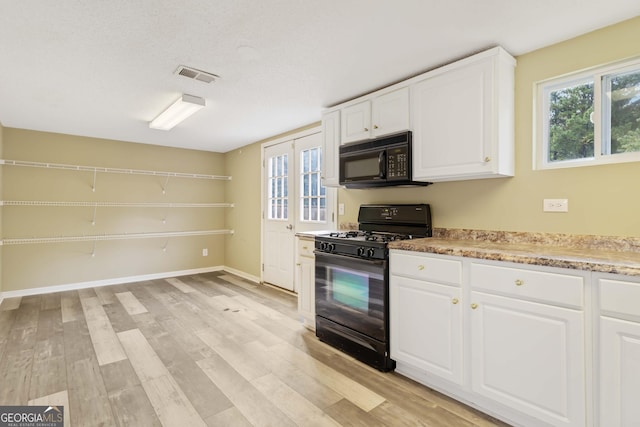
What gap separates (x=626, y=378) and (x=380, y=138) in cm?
212

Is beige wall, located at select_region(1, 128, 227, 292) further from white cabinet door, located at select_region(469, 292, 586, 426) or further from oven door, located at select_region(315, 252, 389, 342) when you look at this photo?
white cabinet door, located at select_region(469, 292, 586, 426)

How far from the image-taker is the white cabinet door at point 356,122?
2934mm

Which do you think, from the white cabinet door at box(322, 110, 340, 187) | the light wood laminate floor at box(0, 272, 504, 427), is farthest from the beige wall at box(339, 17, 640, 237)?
the light wood laminate floor at box(0, 272, 504, 427)

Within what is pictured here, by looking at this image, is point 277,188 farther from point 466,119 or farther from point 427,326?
point 427,326

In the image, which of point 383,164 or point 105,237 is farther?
point 105,237

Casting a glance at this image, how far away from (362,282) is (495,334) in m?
0.97

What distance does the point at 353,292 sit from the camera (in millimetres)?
2605

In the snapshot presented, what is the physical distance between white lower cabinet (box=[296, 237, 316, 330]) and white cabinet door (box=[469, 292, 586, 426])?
1.56 metres

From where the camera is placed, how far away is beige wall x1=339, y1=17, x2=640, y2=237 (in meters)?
1.90

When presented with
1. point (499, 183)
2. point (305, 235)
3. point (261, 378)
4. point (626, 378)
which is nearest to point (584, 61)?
point (499, 183)

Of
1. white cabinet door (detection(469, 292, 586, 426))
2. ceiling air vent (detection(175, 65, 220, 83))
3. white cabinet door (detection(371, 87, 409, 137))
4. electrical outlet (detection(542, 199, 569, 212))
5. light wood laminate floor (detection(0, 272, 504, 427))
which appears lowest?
light wood laminate floor (detection(0, 272, 504, 427))

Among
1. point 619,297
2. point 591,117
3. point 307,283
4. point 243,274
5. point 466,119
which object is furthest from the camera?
point 243,274

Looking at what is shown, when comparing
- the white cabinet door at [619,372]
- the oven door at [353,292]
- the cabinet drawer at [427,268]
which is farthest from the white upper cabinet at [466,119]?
the white cabinet door at [619,372]

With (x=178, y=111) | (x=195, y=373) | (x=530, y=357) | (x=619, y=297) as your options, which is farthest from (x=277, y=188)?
(x=619, y=297)
